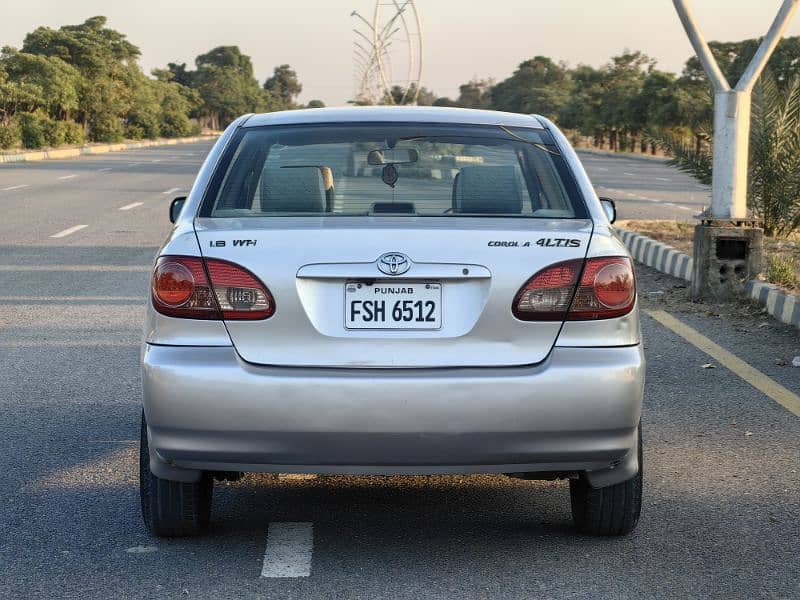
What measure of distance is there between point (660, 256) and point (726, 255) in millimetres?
2665

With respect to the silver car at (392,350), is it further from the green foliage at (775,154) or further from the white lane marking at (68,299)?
the green foliage at (775,154)

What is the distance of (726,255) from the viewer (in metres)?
10.4

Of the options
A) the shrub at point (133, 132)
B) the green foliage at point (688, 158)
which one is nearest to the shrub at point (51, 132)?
the shrub at point (133, 132)

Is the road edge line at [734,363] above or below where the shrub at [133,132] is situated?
below

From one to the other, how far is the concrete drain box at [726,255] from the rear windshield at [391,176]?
17.3 ft

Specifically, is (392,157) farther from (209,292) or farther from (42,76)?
(42,76)

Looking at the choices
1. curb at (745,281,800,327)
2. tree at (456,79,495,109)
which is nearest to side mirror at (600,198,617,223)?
curb at (745,281,800,327)

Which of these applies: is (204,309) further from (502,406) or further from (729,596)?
(729,596)

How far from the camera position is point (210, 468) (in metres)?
4.01

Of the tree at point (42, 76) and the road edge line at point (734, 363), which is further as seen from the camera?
the tree at point (42, 76)

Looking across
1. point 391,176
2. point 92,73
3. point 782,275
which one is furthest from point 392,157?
point 92,73

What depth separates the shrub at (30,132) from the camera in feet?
165

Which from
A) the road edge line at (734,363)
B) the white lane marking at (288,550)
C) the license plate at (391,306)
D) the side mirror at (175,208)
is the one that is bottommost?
the road edge line at (734,363)

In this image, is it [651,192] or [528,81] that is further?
[528,81]
